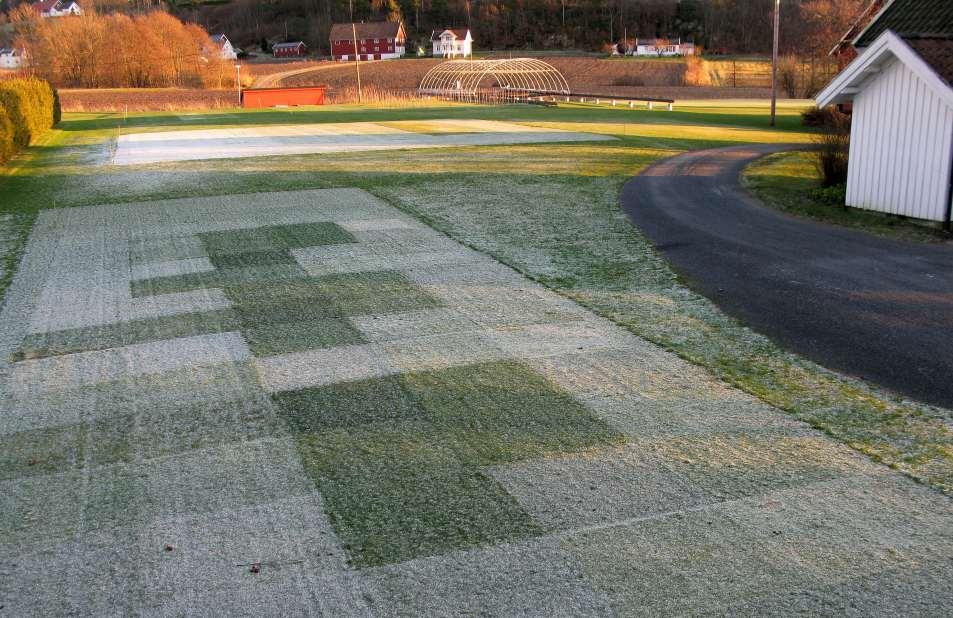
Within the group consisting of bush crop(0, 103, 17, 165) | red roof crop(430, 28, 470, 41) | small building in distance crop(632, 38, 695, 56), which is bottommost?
bush crop(0, 103, 17, 165)

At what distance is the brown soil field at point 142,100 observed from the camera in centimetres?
5462

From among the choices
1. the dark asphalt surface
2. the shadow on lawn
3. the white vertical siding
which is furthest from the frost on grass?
the shadow on lawn

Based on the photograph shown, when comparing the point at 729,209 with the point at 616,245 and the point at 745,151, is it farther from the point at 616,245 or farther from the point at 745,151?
the point at 745,151

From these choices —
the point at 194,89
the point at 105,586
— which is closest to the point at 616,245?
the point at 105,586

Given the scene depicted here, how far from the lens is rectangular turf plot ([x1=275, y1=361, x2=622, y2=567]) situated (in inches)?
205

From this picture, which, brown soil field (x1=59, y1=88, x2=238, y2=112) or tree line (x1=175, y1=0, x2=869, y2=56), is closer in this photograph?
brown soil field (x1=59, y1=88, x2=238, y2=112)

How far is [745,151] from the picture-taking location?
28.2m

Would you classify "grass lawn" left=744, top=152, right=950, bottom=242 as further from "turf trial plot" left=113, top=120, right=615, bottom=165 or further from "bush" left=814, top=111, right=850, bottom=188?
"turf trial plot" left=113, top=120, right=615, bottom=165

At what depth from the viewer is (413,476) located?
5891 mm

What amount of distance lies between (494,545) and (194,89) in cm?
7564

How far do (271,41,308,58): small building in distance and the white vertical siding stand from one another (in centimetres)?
12051

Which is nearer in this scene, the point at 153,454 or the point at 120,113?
the point at 153,454

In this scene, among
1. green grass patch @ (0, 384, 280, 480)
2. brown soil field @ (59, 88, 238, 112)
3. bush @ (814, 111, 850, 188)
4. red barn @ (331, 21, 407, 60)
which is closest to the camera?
green grass patch @ (0, 384, 280, 480)

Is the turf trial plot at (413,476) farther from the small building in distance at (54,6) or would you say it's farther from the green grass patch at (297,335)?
the small building in distance at (54,6)
